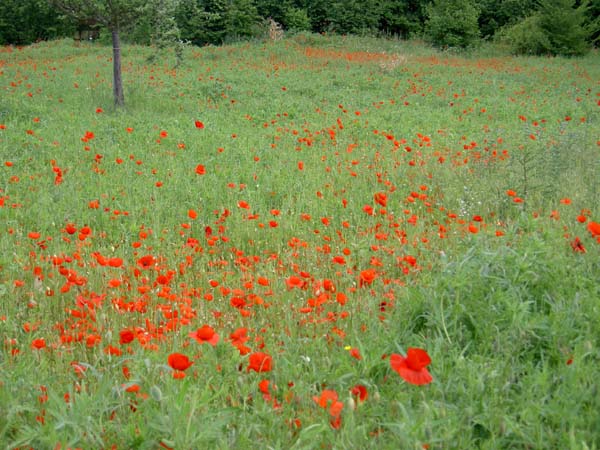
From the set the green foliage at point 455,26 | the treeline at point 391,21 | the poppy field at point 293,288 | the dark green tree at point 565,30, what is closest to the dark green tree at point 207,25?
the treeline at point 391,21

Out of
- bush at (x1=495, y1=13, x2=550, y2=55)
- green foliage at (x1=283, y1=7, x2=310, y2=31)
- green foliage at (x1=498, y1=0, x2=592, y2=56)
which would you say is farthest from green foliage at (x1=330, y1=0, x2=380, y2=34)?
green foliage at (x1=498, y1=0, x2=592, y2=56)

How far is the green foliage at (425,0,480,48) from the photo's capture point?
1063 inches

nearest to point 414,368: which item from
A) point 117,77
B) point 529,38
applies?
point 117,77

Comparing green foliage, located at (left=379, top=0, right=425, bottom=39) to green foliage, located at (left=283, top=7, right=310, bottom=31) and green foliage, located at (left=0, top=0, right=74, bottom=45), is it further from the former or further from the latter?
green foliage, located at (left=0, top=0, right=74, bottom=45)

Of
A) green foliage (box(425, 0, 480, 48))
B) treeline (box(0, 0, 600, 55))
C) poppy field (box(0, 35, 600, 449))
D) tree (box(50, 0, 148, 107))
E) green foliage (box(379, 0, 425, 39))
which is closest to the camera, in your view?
poppy field (box(0, 35, 600, 449))

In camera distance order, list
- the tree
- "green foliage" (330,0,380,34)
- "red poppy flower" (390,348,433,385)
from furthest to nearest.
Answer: "green foliage" (330,0,380,34)
the tree
"red poppy flower" (390,348,433,385)

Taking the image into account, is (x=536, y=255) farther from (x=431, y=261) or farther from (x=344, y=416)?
(x=344, y=416)

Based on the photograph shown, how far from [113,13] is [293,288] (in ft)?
31.3

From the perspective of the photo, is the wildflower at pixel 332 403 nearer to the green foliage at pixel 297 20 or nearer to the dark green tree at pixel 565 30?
the dark green tree at pixel 565 30

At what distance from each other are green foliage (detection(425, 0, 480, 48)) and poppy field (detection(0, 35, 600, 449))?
18980 millimetres

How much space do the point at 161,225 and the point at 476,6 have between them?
31082 mm

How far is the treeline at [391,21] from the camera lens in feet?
83.1

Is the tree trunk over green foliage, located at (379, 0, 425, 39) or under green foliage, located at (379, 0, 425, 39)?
under

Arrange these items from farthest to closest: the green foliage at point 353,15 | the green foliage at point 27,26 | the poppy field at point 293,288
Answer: the green foliage at point 27,26, the green foliage at point 353,15, the poppy field at point 293,288
